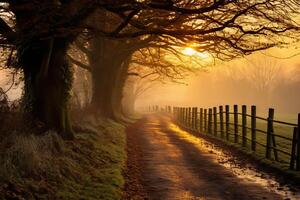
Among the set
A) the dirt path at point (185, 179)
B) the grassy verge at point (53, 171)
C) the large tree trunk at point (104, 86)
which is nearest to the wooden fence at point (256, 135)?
the dirt path at point (185, 179)

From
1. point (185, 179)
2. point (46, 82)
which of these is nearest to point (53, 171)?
point (185, 179)

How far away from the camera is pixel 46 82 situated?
13.3 metres

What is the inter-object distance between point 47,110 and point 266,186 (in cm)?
671

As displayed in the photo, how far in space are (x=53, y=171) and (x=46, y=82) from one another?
5.20 metres

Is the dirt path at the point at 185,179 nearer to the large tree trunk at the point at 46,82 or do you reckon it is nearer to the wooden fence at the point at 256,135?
the wooden fence at the point at 256,135

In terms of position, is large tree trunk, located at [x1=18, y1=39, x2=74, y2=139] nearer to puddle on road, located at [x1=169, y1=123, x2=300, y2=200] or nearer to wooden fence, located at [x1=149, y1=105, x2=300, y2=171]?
puddle on road, located at [x1=169, y1=123, x2=300, y2=200]

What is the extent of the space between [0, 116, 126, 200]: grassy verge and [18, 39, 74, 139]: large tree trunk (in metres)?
1.29

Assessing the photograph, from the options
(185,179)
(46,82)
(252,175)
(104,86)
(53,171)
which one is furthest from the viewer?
(104,86)

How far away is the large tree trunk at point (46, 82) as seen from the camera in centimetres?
1292

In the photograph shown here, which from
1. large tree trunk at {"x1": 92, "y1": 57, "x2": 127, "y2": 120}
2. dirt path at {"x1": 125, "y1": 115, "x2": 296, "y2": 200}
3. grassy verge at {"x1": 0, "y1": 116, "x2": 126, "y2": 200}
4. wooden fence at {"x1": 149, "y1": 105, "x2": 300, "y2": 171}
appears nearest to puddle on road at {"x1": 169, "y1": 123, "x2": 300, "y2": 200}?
dirt path at {"x1": 125, "y1": 115, "x2": 296, "y2": 200}

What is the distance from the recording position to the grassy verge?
7.24 metres

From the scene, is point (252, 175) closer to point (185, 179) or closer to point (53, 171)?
point (185, 179)

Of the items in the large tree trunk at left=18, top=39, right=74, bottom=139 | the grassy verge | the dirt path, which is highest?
the large tree trunk at left=18, top=39, right=74, bottom=139

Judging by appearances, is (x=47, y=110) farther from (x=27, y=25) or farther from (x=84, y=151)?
(x=27, y=25)
